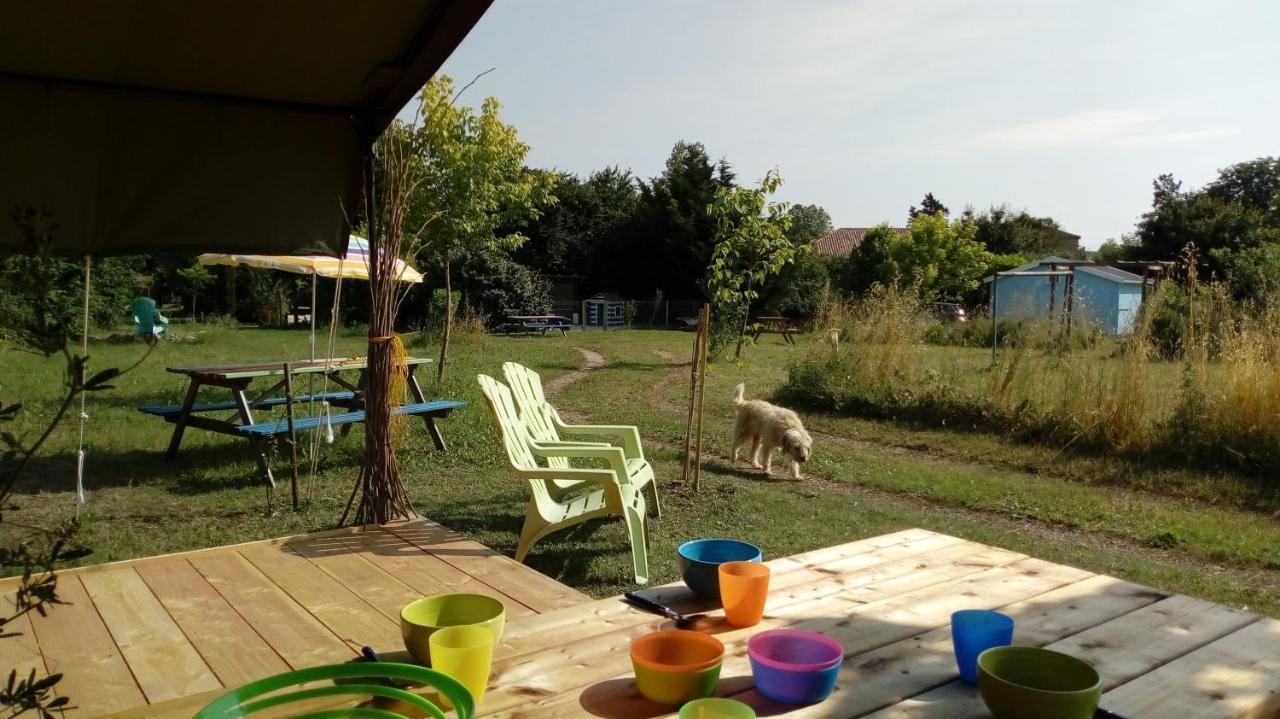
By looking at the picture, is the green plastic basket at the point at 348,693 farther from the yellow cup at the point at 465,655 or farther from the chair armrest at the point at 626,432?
the chair armrest at the point at 626,432

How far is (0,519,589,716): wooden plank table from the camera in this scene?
2520mm

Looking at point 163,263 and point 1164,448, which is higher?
point 163,263

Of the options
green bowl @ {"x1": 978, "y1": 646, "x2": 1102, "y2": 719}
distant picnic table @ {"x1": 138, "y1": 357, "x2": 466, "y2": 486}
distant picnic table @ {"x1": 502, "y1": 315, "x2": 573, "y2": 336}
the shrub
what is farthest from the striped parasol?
distant picnic table @ {"x1": 502, "y1": 315, "x2": 573, "y2": 336}

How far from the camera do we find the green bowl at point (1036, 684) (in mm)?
1409

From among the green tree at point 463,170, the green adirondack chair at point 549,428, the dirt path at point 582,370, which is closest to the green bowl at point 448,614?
the green adirondack chair at point 549,428

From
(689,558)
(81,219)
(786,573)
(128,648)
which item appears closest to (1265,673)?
(786,573)

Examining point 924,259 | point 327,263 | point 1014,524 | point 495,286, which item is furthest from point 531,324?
point 1014,524

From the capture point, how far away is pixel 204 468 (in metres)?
6.88

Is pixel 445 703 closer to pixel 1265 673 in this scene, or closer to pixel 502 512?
pixel 1265 673

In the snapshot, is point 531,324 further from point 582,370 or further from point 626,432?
point 626,432

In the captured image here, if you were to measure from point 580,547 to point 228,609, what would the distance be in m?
2.31

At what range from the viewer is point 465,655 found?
1.52 metres

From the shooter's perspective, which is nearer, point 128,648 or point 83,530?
point 83,530

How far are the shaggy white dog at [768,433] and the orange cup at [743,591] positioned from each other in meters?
5.28
